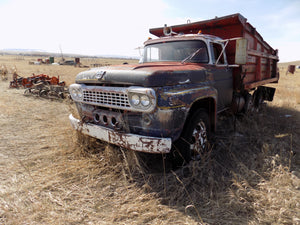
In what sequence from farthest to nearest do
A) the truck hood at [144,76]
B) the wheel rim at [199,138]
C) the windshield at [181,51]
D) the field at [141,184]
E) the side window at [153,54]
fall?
the side window at [153,54] < the windshield at [181,51] < the wheel rim at [199,138] < the truck hood at [144,76] < the field at [141,184]

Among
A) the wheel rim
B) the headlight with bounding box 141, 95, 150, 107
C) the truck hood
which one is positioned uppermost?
the truck hood

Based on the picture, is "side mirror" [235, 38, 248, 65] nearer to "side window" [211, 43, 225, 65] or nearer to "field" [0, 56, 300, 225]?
"side window" [211, 43, 225, 65]

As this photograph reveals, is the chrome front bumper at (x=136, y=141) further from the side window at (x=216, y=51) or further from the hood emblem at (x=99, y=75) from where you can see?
the side window at (x=216, y=51)

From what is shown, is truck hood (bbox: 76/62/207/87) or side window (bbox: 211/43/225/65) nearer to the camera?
truck hood (bbox: 76/62/207/87)

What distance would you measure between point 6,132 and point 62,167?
2.38 meters

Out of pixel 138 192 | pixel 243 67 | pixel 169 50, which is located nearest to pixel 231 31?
pixel 243 67

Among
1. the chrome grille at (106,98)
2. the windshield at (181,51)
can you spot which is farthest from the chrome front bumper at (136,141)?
the windshield at (181,51)

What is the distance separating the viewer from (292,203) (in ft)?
7.44

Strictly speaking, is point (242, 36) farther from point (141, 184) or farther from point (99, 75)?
point (141, 184)

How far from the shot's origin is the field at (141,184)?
225cm

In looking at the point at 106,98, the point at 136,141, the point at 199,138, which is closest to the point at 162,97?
the point at 136,141

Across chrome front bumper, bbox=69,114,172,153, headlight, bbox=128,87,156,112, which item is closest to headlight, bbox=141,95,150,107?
headlight, bbox=128,87,156,112

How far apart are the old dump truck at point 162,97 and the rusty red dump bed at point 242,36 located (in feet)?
0.53

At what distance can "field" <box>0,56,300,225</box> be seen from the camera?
88.7 inches
